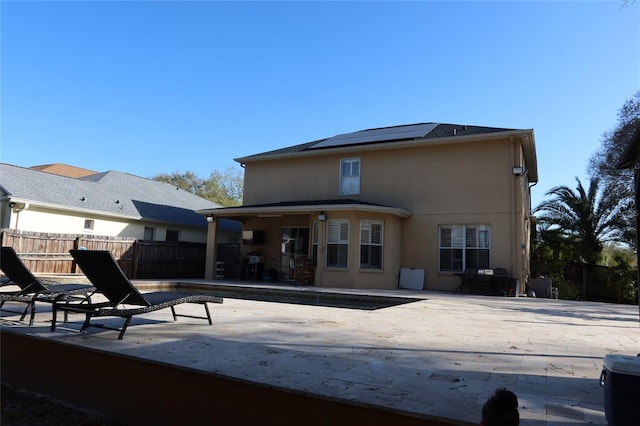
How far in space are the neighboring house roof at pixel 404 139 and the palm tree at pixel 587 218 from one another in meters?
3.47

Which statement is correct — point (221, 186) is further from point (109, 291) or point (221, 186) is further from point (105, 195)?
point (109, 291)

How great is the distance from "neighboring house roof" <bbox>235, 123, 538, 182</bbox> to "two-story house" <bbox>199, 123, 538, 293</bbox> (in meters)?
0.06

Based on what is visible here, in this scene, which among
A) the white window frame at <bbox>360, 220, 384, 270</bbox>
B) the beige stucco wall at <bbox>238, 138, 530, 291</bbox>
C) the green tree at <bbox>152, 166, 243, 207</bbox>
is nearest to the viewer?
the beige stucco wall at <bbox>238, 138, 530, 291</bbox>

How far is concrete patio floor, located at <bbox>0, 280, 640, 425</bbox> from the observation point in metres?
2.78

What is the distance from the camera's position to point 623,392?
2.21 meters

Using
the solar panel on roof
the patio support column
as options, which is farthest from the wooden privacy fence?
the solar panel on roof

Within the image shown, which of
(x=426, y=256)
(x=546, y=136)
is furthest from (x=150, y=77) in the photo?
(x=546, y=136)

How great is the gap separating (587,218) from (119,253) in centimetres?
2250

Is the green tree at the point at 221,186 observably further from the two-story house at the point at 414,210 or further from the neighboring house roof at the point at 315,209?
the neighboring house roof at the point at 315,209

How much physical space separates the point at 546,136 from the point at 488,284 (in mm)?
7073

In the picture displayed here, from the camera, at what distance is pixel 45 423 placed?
11.8ft

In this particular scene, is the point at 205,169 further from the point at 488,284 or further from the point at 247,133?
the point at 488,284

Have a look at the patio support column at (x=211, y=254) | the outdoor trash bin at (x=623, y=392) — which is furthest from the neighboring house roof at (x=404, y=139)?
the outdoor trash bin at (x=623, y=392)

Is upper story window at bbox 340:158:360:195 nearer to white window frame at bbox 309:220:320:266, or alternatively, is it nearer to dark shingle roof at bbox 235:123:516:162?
dark shingle roof at bbox 235:123:516:162
